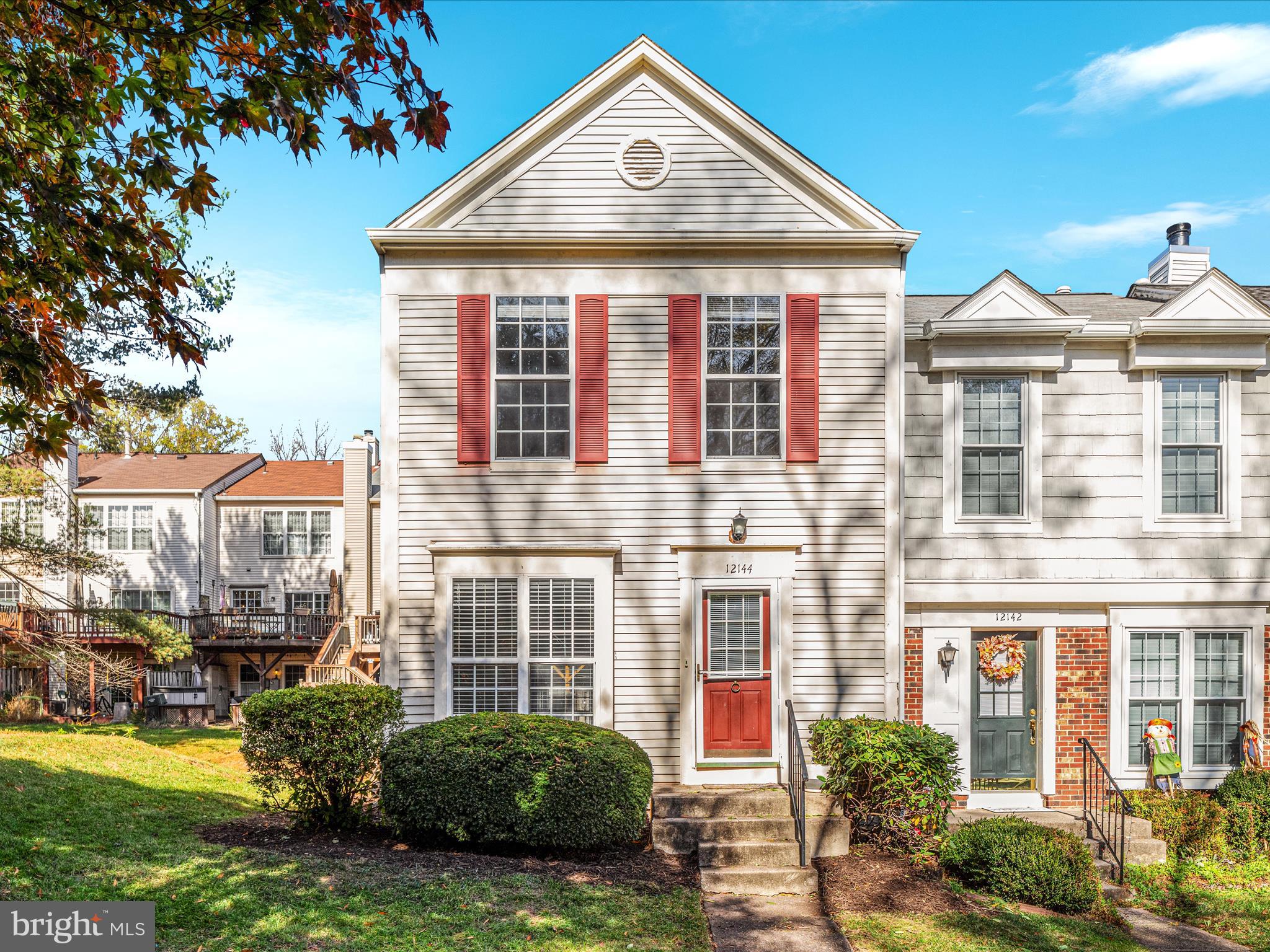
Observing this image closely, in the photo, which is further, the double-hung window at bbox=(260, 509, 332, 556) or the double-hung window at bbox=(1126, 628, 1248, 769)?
the double-hung window at bbox=(260, 509, 332, 556)

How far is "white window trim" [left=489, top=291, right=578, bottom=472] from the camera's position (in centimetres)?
937

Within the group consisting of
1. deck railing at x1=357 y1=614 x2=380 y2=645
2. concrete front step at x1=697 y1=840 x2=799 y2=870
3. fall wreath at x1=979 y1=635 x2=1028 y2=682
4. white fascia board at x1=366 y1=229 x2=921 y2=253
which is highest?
white fascia board at x1=366 y1=229 x2=921 y2=253

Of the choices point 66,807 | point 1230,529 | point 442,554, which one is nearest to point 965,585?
point 1230,529

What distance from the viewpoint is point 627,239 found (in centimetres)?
938

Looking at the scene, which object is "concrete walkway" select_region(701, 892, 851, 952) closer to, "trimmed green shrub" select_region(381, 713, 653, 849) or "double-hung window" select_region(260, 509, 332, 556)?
"trimmed green shrub" select_region(381, 713, 653, 849)

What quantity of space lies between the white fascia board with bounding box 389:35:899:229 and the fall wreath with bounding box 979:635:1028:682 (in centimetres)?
499

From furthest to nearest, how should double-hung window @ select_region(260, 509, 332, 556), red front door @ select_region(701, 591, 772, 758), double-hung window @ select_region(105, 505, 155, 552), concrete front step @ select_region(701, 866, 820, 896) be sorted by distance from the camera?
double-hung window @ select_region(260, 509, 332, 556), double-hung window @ select_region(105, 505, 155, 552), red front door @ select_region(701, 591, 772, 758), concrete front step @ select_region(701, 866, 820, 896)

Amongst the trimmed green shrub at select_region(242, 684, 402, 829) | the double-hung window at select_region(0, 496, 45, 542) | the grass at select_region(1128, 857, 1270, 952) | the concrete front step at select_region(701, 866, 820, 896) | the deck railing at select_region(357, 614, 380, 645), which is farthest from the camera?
the deck railing at select_region(357, 614, 380, 645)

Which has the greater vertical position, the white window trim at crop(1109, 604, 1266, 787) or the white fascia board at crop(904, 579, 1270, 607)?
the white fascia board at crop(904, 579, 1270, 607)

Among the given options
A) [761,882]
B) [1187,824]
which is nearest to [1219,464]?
[1187,824]

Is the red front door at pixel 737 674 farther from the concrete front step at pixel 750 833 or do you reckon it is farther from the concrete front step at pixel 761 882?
the concrete front step at pixel 761 882

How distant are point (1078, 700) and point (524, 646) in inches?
257

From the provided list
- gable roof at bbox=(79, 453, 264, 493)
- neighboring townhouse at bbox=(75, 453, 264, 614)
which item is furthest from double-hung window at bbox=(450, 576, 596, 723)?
gable roof at bbox=(79, 453, 264, 493)

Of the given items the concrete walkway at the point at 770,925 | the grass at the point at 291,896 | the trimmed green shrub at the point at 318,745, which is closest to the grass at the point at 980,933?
the concrete walkway at the point at 770,925
